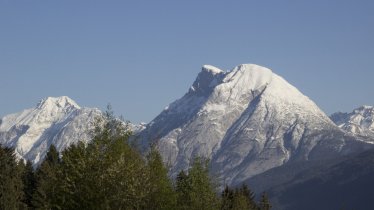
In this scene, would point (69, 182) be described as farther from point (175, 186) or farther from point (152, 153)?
point (175, 186)

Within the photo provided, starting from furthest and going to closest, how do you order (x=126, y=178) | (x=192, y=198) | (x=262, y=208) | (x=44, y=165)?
1. (x=262, y=208)
2. (x=44, y=165)
3. (x=192, y=198)
4. (x=126, y=178)

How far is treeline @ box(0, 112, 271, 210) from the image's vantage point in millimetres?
69625

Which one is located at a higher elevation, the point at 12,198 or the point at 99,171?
the point at 12,198

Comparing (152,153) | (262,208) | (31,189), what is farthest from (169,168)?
(262,208)

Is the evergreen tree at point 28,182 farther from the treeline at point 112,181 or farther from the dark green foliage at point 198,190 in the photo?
the dark green foliage at point 198,190

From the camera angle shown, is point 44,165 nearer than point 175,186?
No

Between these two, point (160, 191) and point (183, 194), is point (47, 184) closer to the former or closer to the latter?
point (160, 191)

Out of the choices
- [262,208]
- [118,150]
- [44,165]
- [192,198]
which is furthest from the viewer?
[262,208]

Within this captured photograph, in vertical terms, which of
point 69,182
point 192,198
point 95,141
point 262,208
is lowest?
point 69,182

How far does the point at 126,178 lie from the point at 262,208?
5277 inches

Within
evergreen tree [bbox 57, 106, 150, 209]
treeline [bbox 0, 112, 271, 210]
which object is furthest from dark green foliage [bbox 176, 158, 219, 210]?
evergreen tree [bbox 57, 106, 150, 209]

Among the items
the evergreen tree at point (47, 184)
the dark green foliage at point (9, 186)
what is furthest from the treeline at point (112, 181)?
the evergreen tree at point (47, 184)

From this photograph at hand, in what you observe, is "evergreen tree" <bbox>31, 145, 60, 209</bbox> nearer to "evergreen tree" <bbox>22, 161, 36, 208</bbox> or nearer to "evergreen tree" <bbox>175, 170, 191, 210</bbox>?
"evergreen tree" <bbox>22, 161, 36, 208</bbox>

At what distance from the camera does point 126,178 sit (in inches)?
2763
